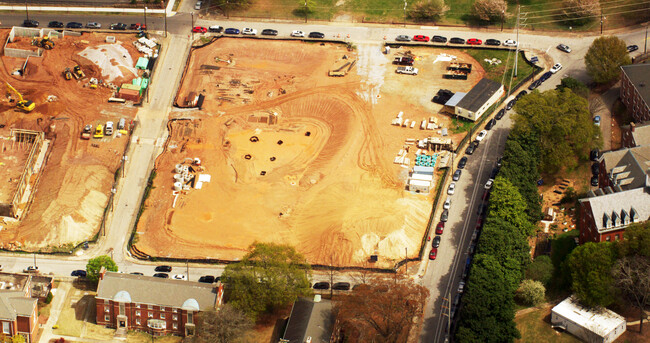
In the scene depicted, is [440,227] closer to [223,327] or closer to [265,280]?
[265,280]

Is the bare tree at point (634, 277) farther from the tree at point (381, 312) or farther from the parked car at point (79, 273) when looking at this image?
the parked car at point (79, 273)

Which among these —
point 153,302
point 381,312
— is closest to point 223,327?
point 153,302

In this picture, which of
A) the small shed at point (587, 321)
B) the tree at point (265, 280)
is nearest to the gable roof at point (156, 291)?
the tree at point (265, 280)

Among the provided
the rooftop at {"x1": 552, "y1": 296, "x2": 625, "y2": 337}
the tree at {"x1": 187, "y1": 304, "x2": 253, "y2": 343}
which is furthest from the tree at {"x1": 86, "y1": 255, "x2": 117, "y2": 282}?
the rooftop at {"x1": 552, "y1": 296, "x2": 625, "y2": 337}

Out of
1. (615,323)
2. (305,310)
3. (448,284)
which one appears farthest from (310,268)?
(615,323)

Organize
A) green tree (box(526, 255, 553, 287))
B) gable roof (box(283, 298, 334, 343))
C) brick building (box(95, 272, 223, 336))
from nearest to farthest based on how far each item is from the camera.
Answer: gable roof (box(283, 298, 334, 343)) < brick building (box(95, 272, 223, 336)) < green tree (box(526, 255, 553, 287))

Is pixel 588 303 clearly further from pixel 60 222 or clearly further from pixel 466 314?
pixel 60 222

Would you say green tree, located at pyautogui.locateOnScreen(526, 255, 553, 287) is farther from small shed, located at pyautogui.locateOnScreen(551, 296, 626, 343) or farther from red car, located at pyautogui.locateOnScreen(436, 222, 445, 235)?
red car, located at pyautogui.locateOnScreen(436, 222, 445, 235)
